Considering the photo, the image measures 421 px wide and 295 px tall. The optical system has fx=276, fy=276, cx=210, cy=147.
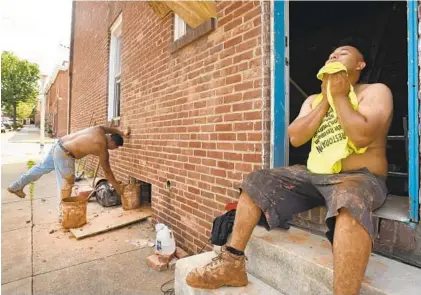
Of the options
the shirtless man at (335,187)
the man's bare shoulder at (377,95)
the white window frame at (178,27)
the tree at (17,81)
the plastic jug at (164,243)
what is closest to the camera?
the shirtless man at (335,187)

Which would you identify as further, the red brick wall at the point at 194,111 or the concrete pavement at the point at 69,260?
the concrete pavement at the point at 69,260

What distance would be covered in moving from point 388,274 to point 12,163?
12948 mm

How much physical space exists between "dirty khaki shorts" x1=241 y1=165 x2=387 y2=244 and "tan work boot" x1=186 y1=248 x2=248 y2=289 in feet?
1.01

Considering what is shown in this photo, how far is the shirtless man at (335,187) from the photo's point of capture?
52.6 inches

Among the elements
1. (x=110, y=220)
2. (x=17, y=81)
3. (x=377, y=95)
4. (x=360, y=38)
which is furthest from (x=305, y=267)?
(x=17, y=81)

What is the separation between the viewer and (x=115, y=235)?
3.90 m

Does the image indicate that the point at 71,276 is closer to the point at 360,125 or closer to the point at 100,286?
the point at 100,286

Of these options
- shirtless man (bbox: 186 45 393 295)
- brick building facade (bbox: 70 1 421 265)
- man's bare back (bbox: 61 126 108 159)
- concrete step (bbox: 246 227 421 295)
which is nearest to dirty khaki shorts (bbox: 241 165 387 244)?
shirtless man (bbox: 186 45 393 295)

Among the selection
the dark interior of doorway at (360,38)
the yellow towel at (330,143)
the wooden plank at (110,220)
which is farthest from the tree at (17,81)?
the yellow towel at (330,143)

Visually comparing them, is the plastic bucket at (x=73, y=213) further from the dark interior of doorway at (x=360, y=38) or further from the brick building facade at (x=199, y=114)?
the dark interior of doorway at (x=360, y=38)

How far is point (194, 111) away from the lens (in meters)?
3.22

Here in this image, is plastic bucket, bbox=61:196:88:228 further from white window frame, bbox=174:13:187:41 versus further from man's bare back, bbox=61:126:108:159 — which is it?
white window frame, bbox=174:13:187:41

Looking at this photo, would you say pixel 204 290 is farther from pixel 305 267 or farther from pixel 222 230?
pixel 305 267

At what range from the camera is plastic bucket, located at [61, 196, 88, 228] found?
159 inches
